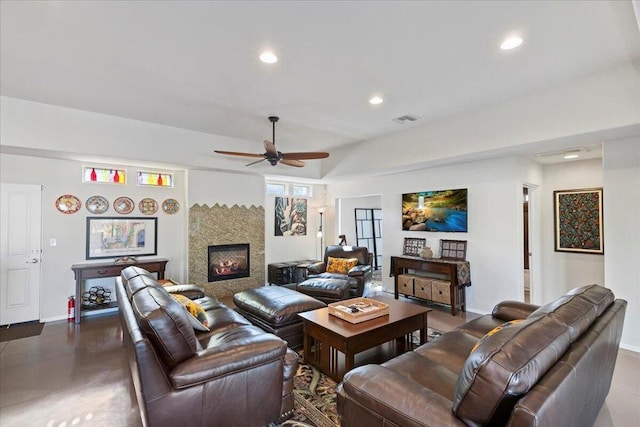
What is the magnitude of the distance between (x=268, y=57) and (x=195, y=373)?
2.60m

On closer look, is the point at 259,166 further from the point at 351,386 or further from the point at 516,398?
the point at 516,398

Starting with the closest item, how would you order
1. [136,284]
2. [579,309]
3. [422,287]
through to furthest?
[579,309], [136,284], [422,287]

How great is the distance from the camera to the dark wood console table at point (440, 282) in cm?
472

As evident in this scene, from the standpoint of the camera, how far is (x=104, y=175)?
5.12m

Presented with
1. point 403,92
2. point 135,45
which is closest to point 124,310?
point 135,45

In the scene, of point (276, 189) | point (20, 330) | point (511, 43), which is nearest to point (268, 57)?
point (511, 43)

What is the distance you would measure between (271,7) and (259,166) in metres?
4.02

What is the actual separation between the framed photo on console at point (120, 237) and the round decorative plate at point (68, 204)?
0.25m

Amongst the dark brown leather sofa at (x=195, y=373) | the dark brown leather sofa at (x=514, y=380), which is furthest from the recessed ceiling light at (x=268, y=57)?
the dark brown leather sofa at (x=514, y=380)

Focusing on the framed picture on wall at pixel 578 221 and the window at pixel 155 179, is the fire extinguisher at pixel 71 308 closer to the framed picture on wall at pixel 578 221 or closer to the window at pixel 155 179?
the window at pixel 155 179

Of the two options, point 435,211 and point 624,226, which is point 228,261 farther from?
point 624,226

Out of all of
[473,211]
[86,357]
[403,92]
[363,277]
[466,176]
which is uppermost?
[403,92]

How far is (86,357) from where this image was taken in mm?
3332

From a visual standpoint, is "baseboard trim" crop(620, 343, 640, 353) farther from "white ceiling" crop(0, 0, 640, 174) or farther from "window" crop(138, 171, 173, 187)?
"window" crop(138, 171, 173, 187)
